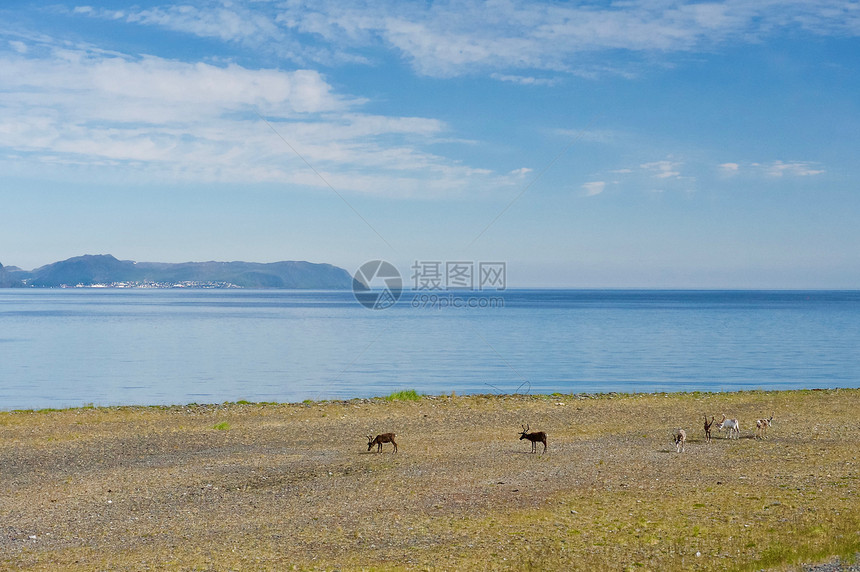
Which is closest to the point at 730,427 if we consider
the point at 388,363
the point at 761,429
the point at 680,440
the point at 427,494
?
the point at 761,429

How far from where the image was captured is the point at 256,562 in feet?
29.7

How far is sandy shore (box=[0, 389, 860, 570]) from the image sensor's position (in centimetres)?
920

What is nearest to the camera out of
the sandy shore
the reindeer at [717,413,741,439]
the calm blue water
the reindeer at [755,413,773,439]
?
the sandy shore

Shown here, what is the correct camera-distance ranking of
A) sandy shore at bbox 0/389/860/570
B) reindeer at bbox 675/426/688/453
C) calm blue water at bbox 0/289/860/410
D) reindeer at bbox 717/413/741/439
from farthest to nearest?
calm blue water at bbox 0/289/860/410 < reindeer at bbox 717/413/741/439 < reindeer at bbox 675/426/688/453 < sandy shore at bbox 0/389/860/570

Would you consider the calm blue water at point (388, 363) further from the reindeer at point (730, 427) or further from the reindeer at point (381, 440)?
the reindeer at point (381, 440)

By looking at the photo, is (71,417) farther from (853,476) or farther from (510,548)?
(853,476)

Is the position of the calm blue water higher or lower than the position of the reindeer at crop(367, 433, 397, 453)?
lower

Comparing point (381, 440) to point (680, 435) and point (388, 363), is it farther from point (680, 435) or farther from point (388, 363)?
point (388, 363)

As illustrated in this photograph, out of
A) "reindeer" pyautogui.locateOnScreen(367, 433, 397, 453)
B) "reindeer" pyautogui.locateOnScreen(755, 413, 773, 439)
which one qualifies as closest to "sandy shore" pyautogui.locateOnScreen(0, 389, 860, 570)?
"reindeer" pyautogui.locateOnScreen(367, 433, 397, 453)

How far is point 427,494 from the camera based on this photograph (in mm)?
12484

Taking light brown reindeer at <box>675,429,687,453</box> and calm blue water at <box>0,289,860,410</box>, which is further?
calm blue water at <box>0,289,860,410</box>

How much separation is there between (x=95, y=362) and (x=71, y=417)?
85.7ft

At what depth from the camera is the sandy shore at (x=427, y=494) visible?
9.20m

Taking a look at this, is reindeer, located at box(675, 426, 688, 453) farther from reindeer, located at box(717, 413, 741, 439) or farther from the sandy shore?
reindeer, located at box(717, 413, 741, 439)
